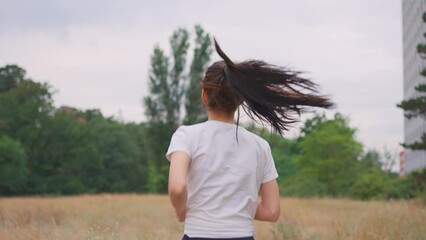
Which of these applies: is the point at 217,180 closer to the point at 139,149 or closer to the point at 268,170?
the point at 268,170

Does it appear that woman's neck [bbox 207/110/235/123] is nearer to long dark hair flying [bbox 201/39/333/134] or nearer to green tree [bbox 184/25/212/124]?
long dark hair flying [bbox 201/39/333/134]

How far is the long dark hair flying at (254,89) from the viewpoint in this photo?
2.95m

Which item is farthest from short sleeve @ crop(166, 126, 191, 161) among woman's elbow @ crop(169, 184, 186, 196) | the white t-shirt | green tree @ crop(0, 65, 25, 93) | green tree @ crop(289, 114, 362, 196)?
green tree @ crop(0, 65, 25, 93)

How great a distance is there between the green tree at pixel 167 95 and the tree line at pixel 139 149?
8cm

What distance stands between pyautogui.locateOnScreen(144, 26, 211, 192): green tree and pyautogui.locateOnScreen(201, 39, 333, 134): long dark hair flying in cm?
5001

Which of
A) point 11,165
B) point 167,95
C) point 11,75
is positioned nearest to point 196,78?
point 167,95

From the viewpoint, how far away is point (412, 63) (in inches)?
3548

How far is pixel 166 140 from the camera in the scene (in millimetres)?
53344

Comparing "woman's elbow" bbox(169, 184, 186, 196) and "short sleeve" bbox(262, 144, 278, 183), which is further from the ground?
"short sleeve" bbox(262, 144, 278, 183)

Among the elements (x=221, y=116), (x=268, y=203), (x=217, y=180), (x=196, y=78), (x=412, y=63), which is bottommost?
(x=268, y=203)

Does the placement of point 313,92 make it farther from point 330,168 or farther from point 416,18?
point 416,18

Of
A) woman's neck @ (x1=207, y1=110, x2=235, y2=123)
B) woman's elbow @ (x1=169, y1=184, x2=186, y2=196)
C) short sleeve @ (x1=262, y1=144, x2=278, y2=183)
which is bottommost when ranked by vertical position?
woman's elbow @ (x1=169, y1=184, x2=186, y2=196)

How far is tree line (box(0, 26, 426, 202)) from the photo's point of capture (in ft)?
169

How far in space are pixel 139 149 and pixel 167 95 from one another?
66.8ft
